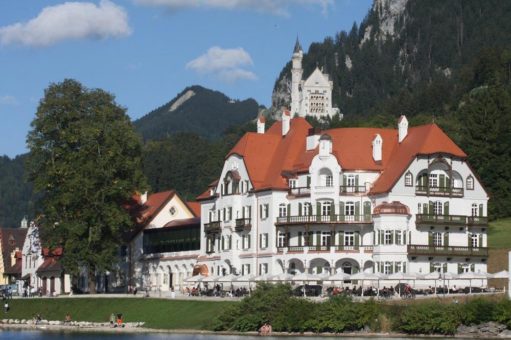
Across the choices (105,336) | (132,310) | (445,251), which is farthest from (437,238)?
(105,336)

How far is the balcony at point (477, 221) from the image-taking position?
103 metres

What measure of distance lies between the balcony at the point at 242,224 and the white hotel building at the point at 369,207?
134 mm

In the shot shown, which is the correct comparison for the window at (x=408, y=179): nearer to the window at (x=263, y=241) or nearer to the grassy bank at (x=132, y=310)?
the window at (x=263, y=241)

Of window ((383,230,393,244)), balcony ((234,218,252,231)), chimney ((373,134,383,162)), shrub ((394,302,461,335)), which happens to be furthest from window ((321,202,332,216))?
shrub ((394,302,461,335))

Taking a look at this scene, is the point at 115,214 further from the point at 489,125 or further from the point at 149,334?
the point at 489,125

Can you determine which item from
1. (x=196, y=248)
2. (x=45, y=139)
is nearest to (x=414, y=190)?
(x=196, y=248)

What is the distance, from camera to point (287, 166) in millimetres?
107750

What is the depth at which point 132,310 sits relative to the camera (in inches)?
3853

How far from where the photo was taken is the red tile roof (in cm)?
10250

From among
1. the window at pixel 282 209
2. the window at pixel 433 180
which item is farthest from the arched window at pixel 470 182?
the window at pixel 282 209

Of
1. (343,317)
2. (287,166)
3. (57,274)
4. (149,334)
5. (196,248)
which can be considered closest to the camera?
(343,317)

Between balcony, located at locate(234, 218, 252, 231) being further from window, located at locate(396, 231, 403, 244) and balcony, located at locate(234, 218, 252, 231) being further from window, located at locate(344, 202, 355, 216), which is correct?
window, located at locate(396, 231, 403, 244)

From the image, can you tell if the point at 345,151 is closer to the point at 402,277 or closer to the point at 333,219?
the point at 333,219

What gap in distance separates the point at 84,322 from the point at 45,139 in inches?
785
